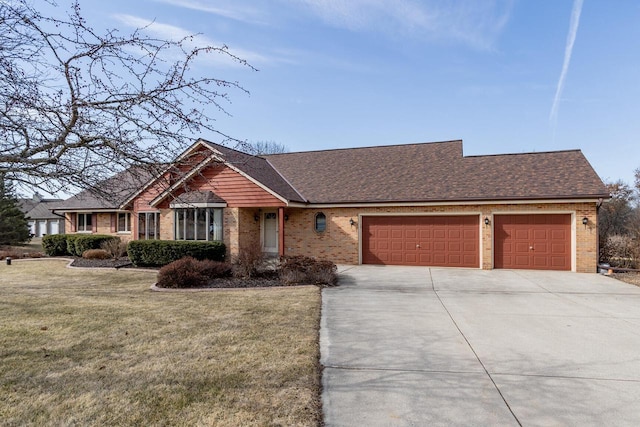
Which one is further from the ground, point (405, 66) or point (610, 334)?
point (405, 66)

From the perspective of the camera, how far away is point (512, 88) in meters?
16.1

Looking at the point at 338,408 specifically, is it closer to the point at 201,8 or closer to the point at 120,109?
the point at 120,109

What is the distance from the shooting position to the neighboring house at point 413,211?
547 inches

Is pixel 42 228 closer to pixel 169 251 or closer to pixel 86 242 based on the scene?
pixel 86 242

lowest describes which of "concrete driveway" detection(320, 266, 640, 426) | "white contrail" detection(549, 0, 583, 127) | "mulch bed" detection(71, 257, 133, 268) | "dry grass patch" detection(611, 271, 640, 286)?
"dry grass patch" detection(611, 271, 640, 286)

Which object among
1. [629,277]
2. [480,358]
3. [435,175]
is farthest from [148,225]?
[629,277]

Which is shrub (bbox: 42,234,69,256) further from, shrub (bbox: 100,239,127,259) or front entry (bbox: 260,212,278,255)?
front entry (bbox: 260,212,278,255)

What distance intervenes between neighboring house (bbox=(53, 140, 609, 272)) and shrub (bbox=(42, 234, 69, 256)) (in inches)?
195

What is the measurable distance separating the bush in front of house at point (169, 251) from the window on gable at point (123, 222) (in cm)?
643

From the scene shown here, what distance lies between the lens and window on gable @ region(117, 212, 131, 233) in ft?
68.7

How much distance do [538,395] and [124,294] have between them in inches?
374

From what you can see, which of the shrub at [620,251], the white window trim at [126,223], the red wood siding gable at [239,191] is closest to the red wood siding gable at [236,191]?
the red wood siding gable at [239,191]

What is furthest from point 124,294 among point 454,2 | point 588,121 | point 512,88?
point 588,121

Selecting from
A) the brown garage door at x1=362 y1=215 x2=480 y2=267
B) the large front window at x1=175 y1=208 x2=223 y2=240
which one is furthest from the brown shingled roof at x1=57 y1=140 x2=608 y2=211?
the brown garage door at x1=362 y1=215 x2=480 y2=267
